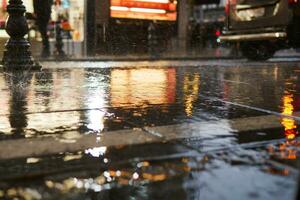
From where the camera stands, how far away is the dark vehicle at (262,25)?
982cm

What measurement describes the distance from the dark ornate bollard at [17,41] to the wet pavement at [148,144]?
2.80 metres

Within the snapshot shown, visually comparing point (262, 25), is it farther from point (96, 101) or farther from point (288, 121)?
point (288, 121)

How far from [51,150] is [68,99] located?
77.0 inches

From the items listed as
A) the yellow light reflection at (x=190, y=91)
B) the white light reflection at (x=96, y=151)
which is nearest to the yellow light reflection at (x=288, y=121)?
the yellow light reflection at (x=190, y=91)

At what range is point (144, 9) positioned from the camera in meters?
17.2

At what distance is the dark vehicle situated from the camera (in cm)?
982

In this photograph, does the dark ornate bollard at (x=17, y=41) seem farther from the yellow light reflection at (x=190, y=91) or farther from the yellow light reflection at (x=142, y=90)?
the yellow light reflection at (x=190, y=91)

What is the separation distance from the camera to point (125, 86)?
580 cm

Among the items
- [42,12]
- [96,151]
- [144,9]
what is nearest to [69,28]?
[144,9]

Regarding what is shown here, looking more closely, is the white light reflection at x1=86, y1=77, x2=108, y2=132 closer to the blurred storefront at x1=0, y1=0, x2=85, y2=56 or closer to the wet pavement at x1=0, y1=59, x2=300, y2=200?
the wet pavement at x1=0, y1=59, x2=300, y2=200

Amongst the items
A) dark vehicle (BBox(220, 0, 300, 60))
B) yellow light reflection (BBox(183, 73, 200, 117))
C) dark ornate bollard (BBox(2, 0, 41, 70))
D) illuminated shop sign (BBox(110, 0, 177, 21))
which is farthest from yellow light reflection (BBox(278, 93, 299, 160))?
illuminated shop sign (BBox(110, 0, 177, 21))

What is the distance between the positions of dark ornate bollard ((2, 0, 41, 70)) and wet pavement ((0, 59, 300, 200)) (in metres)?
2.80

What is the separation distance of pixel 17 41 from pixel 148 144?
19.0 feet

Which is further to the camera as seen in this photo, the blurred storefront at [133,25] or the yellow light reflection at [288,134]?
the blurred storefront at [133,25]
